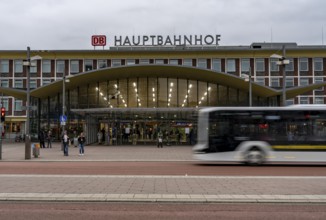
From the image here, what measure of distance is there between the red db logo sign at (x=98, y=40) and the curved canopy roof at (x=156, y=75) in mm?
24490

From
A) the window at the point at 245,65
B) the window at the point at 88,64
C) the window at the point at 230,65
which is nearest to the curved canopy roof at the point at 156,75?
the window at the point at 88,64

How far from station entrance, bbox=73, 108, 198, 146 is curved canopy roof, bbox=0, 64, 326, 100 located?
5.00m

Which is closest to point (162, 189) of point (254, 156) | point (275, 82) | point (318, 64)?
point (254, 156)

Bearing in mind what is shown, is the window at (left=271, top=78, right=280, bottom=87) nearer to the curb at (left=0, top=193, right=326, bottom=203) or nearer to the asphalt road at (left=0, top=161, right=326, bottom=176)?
the asphalt road at (left=0, top=161, right=326, bottom=176)

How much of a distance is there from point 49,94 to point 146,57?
81.5ft

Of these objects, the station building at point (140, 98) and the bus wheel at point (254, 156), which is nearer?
the bus wheel at point (254, 156)

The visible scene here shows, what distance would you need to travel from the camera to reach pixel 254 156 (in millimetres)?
21781

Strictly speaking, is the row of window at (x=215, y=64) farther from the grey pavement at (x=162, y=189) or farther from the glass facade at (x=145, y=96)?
the grey pavement at (x=162, y=189)

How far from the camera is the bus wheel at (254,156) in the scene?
21688 mm

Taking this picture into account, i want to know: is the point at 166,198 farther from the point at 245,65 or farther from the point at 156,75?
the point at 245,65

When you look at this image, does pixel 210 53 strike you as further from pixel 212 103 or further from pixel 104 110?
pixel 104 110

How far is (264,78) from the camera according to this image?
72062mm

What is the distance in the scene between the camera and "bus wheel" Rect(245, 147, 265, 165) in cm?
2169

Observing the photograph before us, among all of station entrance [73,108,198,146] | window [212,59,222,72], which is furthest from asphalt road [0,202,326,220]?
window [212,59,222,72]
